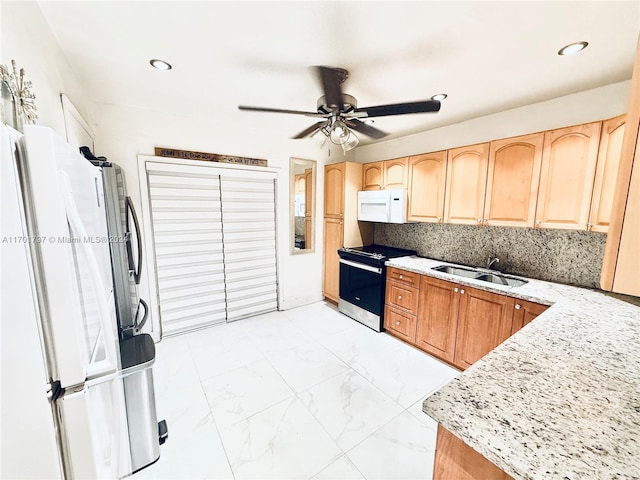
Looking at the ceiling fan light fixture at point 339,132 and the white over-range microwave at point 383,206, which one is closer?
the ceiling fan light fixture at point 339,132

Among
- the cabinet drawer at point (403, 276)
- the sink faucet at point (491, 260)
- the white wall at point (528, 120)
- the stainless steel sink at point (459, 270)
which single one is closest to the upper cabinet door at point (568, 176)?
the white wall at point (528, 120)

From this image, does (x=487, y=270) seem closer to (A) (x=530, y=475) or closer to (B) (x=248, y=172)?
(A) (x=530, y=475)

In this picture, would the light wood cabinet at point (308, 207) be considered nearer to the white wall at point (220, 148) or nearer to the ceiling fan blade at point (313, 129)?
the white wall at point (220, 148)

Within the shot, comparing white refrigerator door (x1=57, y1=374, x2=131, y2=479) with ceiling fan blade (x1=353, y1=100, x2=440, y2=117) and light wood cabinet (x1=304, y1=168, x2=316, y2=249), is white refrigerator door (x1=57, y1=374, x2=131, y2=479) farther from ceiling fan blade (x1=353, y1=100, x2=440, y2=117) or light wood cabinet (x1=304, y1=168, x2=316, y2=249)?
light wood cabinet (x1=304, y1=168, x2=316, y2=249)

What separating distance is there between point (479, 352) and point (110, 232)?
117 inches

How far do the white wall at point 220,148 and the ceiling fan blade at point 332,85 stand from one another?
1.77 meters

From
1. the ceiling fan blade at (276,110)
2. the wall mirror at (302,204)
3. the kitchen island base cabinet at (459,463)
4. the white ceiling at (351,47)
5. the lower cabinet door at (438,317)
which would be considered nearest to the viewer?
the kitchen island base cabinet at (459,463)

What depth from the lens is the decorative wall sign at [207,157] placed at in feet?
9.22

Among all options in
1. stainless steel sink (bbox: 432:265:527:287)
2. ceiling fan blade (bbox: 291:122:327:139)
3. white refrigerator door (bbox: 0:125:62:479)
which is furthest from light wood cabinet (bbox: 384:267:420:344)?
white refrigerator door (bbox: 0:125:62:479)

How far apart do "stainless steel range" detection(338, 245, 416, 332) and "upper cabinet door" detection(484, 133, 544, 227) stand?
47.5 inches

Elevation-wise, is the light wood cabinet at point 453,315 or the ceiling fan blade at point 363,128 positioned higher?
the ceiling fan blade at point 363,128

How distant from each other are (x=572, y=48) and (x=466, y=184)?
122 centimetres

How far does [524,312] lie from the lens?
1.97m

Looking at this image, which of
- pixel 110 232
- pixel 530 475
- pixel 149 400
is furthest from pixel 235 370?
pixel 530 475
